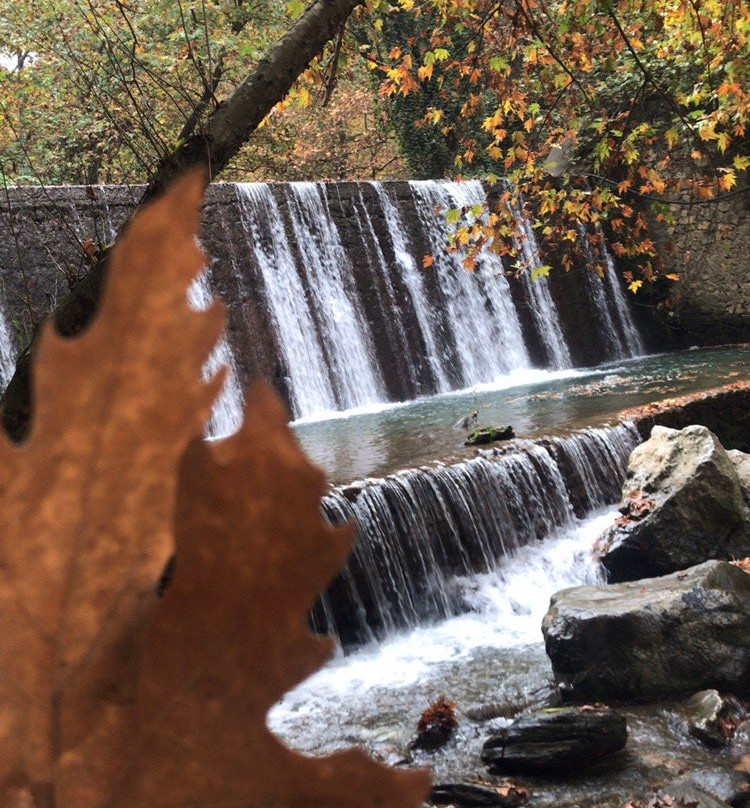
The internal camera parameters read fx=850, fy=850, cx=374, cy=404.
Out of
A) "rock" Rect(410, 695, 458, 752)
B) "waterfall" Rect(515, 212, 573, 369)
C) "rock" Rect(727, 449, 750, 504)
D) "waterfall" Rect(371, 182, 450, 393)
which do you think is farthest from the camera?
"waterfall" Rect(515, 212, 573, 369)

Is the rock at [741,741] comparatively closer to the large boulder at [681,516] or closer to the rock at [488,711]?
the rock at [488,711]

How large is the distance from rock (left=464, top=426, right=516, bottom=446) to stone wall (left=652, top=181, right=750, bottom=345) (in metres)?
7.78

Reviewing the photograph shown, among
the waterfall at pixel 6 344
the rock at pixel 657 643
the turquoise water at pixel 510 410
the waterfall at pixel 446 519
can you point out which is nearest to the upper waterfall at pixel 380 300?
the turquoise water at pixel 510 410

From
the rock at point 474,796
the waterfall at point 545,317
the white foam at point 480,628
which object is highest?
the waterfall at point 545,317

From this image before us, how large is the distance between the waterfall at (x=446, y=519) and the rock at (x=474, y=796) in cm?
207

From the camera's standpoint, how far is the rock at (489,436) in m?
8.12

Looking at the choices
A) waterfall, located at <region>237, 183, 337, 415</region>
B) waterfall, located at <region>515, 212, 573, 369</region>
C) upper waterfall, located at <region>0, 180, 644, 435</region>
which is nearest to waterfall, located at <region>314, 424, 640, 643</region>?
upper waterfall, located at <region>0, 180, 644, 435</region>

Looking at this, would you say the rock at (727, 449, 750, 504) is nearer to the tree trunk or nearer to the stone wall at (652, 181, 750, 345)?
the tree trunk

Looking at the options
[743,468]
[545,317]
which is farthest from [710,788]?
[545,317]

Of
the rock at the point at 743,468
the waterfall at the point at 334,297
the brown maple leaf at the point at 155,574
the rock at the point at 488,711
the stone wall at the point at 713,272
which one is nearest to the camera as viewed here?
the brown maple leaf at the point at 155,574

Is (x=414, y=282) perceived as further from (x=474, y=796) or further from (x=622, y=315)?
(x=474, y=796)

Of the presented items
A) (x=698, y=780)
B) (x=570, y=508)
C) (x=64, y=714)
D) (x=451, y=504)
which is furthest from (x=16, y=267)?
(x=64, y=714)

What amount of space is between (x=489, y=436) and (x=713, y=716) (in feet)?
13.1

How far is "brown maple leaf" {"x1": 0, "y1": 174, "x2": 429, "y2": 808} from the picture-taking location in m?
0.19
